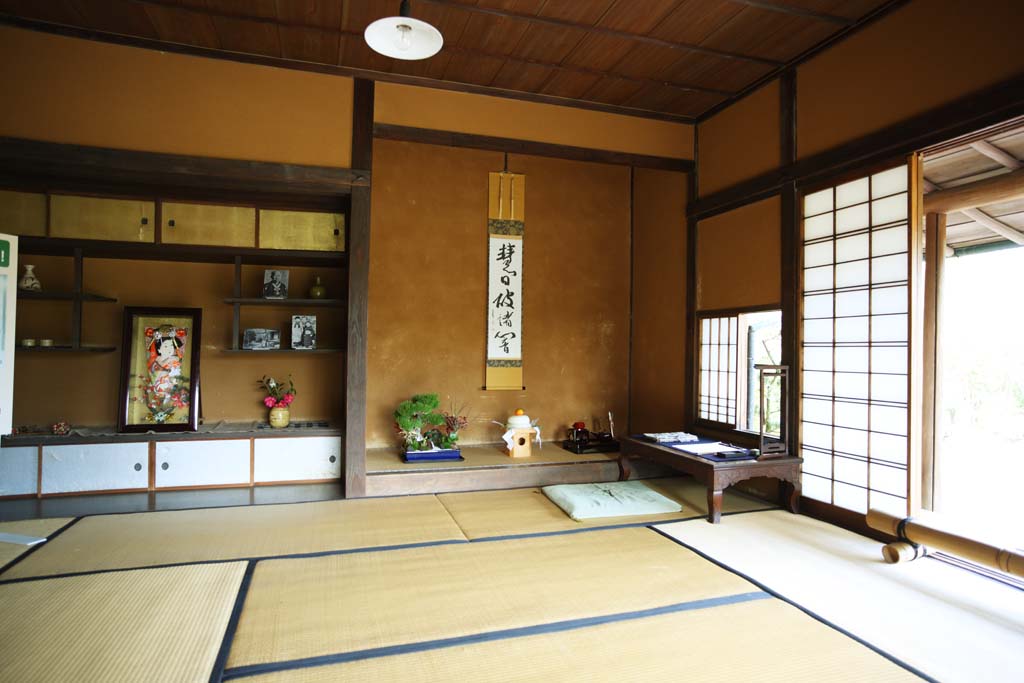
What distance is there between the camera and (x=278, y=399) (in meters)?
4.54

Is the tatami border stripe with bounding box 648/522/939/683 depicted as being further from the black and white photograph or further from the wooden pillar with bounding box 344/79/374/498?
the black and white photograph

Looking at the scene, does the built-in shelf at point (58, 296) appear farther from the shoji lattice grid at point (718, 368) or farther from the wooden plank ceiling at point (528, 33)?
the shoji lattice grid at point (718, 368)

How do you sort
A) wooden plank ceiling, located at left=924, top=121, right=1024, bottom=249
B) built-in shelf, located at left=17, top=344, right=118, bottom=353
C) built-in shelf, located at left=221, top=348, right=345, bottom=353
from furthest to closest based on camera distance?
built-in shelf, located at left=221, top=348, right=345, bottom=353
built-in shelf, located at left=17, top=344, right=118, bottom=353
wooden plank ceiling, located at left=924, top=121, right=1024, bottom=249

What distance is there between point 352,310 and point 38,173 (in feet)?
7.44

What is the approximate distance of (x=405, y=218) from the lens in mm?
5039

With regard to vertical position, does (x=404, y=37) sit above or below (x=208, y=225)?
above

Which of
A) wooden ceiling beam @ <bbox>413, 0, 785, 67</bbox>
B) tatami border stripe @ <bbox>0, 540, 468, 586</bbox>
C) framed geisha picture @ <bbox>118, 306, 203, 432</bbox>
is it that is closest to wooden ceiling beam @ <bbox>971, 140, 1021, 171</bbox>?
wooden ceiling beam @ <bbox>413, 0, 785, 67</bbox>

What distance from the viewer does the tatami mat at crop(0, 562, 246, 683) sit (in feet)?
6.00

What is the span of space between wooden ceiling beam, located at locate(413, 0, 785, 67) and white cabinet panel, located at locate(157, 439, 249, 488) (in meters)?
3.18

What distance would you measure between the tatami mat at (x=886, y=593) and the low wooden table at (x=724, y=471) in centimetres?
20

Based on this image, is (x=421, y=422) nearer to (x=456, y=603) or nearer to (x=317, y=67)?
(x=456, y=603)

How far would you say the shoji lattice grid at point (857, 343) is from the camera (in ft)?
10.4

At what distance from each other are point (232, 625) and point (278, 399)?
2599 mm

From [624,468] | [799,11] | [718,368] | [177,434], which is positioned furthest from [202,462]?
[799,11]
